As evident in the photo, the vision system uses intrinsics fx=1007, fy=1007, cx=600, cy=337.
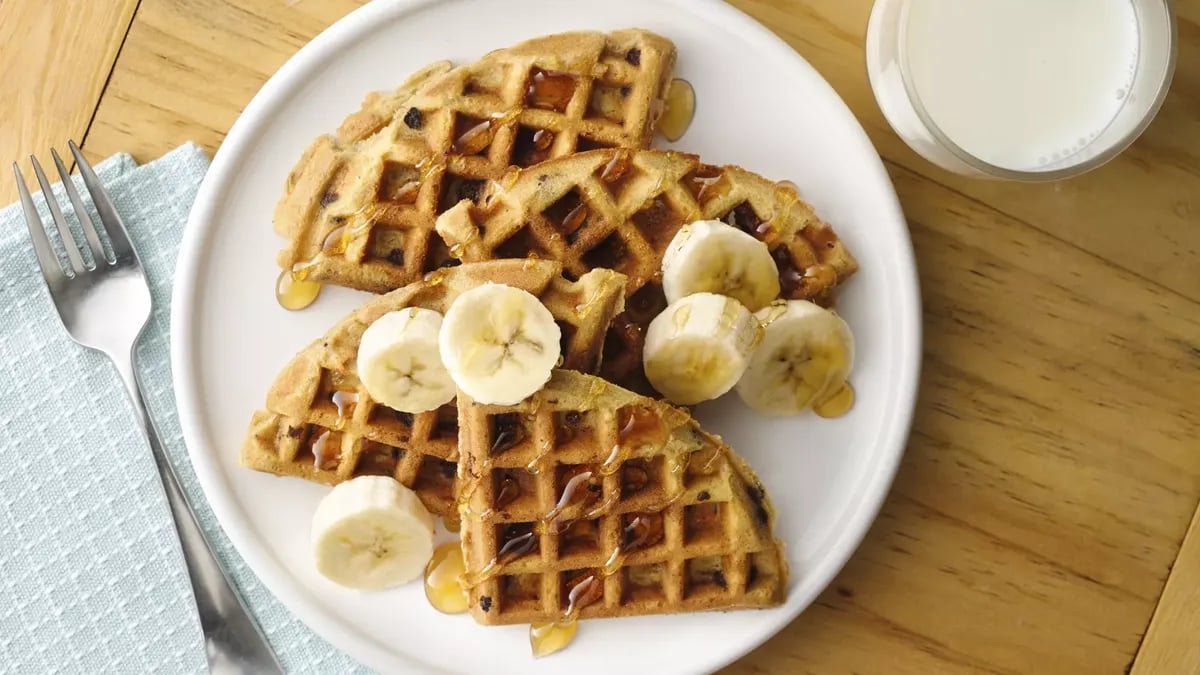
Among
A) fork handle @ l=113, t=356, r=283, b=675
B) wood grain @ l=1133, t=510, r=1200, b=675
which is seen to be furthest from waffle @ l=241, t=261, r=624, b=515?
wood grain @ l=1133, t=510, r=1200, b=675

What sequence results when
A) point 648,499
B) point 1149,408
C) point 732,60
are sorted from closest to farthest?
point 648,499 → point 732,60 → point 1149,408

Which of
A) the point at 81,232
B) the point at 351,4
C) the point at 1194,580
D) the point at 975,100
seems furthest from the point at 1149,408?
the point at 81,232

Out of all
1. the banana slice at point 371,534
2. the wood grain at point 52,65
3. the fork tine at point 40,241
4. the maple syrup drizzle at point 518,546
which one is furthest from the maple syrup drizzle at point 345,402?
the wood grain at point 52,65

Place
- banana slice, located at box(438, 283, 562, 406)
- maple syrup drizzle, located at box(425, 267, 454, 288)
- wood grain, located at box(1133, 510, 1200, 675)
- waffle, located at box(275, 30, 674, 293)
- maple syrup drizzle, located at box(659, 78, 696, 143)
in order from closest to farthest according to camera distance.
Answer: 1. banana slice, located at box(438, 283, 562, 406)
2. maple syrup drizzle, located at box(425, 267, 454, 288)
3. waffle, located at box(275, 30, 674, 293)
4. maple syrup drizzle, located at box(659, 78, 696, 143)
5. wood grain, located at box(1133, 510, 1200, 675)

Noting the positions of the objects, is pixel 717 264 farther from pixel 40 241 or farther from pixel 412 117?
pixel 40 241

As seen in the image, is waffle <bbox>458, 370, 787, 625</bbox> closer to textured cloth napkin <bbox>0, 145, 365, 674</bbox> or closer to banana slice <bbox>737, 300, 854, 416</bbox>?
banana slice <bbox>737, 300, 854, 416</bbox>

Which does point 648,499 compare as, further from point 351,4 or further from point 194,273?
point 351,4
